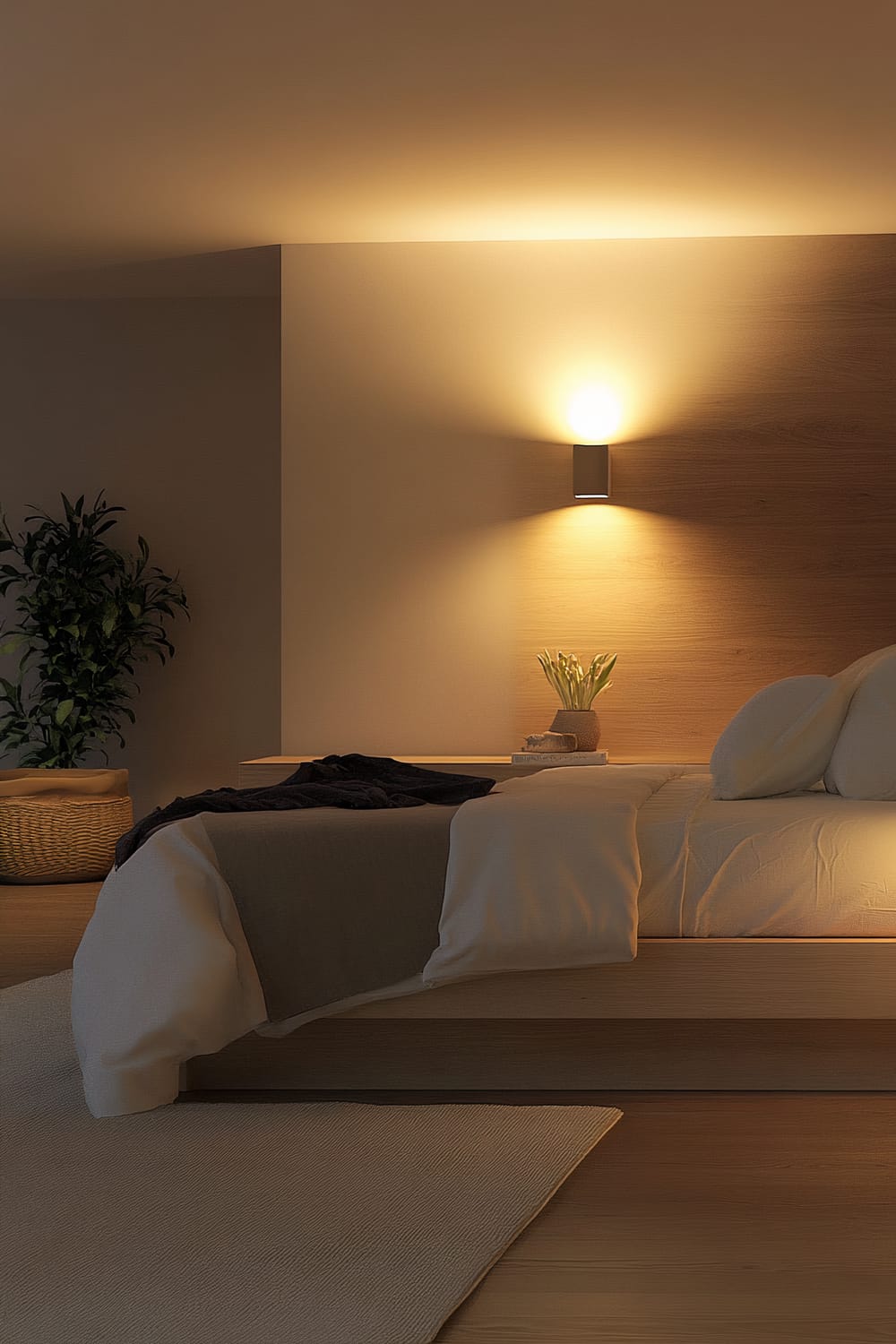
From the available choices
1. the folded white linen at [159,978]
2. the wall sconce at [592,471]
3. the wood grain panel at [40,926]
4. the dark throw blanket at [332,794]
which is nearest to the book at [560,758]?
the wall sconce at [592,471]

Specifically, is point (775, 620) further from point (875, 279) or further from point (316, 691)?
point (316, 691)

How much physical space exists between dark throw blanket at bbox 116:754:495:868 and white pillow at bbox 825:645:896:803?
35.4 inches

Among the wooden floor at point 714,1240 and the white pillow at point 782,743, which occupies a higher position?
the white pillow at point 782,743

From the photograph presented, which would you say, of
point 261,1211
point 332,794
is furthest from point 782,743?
point 261,1211

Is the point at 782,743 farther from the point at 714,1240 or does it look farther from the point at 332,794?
the point at 714,1240

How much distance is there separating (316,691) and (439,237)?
1.91 meters

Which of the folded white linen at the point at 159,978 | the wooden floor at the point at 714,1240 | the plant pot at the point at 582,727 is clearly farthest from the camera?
the plant pot at the point at 582,727

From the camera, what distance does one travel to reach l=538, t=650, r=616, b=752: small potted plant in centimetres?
519

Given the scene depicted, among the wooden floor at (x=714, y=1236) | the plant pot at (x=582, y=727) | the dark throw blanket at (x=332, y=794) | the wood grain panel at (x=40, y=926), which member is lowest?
the wood grain panel at (x=40, y=926)

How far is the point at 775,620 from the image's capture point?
17.8 feet

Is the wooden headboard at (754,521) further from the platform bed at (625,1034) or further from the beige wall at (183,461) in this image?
the platform bed at (625,1034)

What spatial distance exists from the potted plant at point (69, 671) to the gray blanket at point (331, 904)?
3106 mm

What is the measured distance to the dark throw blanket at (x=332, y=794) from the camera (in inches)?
125

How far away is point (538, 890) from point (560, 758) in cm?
220
